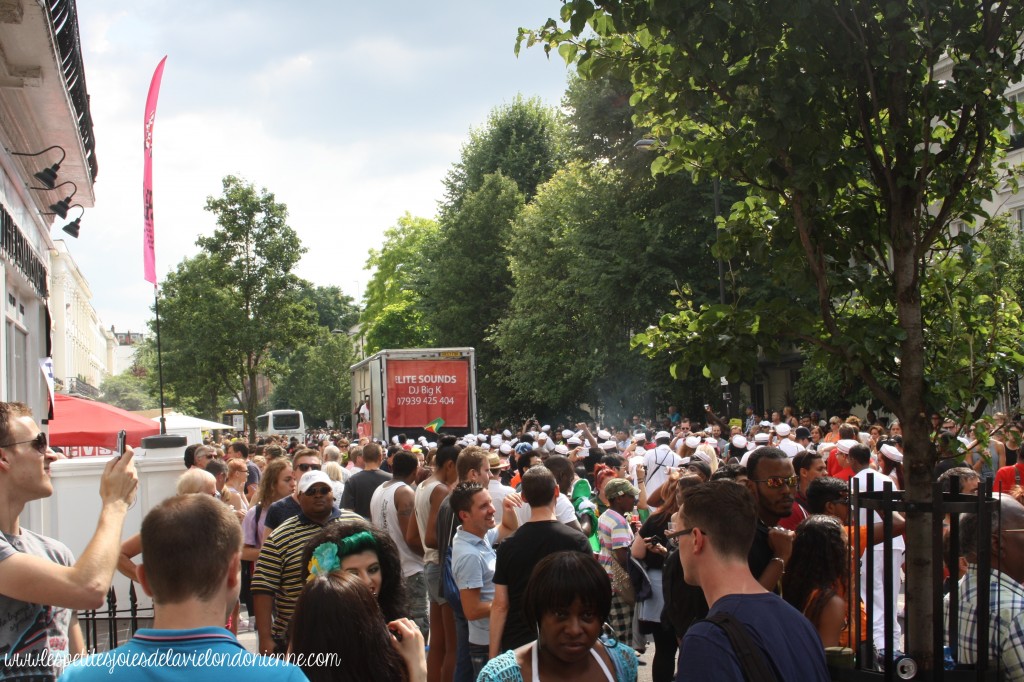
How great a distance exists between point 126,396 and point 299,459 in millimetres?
85244

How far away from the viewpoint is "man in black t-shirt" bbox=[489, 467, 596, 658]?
215 inches

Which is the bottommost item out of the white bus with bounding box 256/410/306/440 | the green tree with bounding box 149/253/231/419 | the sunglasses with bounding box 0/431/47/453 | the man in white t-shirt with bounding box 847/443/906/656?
the white bus with bounding box 256/410/306/440

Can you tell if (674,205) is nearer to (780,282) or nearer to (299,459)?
(299,459)

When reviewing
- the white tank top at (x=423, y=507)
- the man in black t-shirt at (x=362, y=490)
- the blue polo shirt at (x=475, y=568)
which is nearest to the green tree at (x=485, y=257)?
the man in black t-shirt at (x=362, y=490)

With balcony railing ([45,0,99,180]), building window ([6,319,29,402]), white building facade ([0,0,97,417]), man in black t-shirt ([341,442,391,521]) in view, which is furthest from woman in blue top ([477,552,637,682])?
building window ([6,319,29,402])

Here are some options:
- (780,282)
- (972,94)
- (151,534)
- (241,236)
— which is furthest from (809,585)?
(241,236)

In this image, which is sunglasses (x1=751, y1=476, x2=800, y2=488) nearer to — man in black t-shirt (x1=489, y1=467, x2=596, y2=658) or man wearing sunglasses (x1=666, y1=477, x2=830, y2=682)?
man in black t-shirt (x1=489, y1=467, x2=596, y2=658)

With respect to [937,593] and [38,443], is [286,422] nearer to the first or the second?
[38,443]

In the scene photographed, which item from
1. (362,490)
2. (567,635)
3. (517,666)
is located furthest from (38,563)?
(362,490)

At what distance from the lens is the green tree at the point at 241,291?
36625mm

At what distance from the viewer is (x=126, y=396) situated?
8938cm

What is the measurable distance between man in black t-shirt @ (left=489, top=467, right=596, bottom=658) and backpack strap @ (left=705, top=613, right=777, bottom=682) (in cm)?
248

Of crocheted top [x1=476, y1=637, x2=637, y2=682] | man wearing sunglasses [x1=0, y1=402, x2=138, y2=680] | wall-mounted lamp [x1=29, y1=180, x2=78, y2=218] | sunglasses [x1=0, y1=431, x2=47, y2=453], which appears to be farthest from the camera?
wall-mounted lamp [x1=29, y1=180, x2=78, y2=218]

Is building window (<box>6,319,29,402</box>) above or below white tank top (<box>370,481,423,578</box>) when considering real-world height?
above
